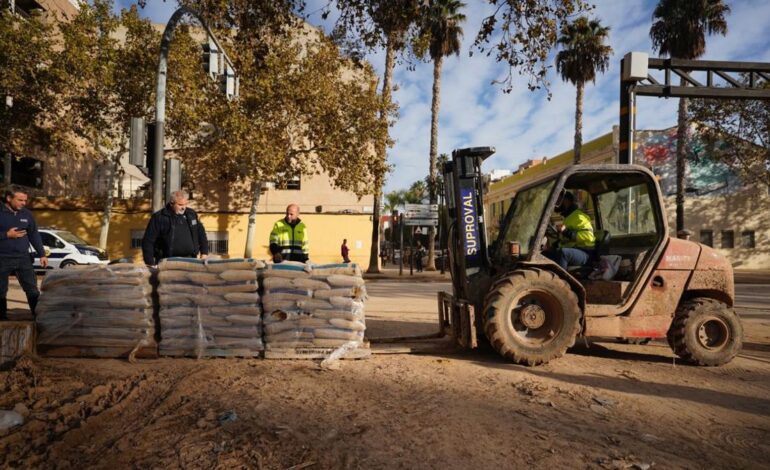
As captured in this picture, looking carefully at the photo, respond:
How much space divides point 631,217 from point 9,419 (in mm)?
6479

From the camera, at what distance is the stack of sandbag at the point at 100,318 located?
4656 millimetres

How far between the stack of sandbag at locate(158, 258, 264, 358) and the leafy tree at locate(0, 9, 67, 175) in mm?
17469

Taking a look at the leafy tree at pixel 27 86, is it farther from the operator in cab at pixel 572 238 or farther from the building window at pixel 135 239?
the operator in cab at pixel 572 238

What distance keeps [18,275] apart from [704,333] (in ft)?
27.6

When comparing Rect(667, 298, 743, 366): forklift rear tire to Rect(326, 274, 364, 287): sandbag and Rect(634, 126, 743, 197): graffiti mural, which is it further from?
Rect(634, 126, 743, 197): graffiti mural

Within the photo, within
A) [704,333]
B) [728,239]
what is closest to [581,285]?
[704,333]

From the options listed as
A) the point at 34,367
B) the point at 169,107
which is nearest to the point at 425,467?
the point at 34,367

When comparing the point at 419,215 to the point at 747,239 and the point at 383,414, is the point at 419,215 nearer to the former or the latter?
the point at 383,414

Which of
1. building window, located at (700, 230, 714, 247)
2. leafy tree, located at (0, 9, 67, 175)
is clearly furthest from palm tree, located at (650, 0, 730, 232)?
leafy tree, located at (0, 9, 67, 175)

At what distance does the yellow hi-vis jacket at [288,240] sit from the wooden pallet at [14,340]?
279 centimetres

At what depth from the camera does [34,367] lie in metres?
4.25

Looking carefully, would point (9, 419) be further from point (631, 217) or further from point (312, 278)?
point (631, 217)

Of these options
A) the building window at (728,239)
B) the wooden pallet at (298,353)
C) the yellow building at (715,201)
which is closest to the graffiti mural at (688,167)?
the yellow building at (715,201)

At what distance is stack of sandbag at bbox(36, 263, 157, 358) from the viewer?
466 centimetres
